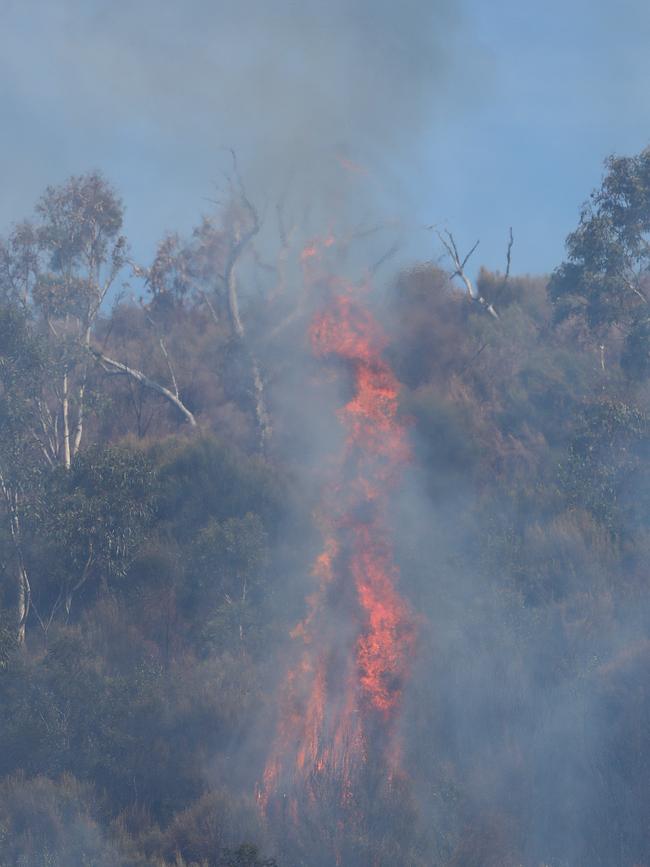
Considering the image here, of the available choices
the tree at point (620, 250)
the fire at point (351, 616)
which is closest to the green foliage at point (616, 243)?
the tree at point (620, 250)

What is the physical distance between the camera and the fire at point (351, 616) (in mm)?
16297

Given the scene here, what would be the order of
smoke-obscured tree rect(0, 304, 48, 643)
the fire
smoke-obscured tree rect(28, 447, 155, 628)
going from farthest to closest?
smoke-obscured tree rect(0, 304, 48, 643) → smoke-obscured tree rect(28, 447, 155, 628) → the fire

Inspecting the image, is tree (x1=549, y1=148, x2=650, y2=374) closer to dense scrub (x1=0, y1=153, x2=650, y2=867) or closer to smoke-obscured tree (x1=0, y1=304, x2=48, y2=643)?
dense scrub (x1=0, y1=153, x2=650, y2=867)

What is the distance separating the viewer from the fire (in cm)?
1630

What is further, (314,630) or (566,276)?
(566,276)

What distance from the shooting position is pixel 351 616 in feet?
65.0

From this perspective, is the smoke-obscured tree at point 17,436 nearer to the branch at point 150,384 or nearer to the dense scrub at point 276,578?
the dense scrub at point 276,578

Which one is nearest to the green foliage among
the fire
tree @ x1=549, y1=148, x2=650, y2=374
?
tree @ x1=549, y1=148, x2=650, y2=374

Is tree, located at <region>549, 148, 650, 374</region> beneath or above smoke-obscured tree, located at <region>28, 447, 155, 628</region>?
above

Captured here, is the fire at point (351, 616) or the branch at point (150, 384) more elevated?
the branch at point (150, 384)

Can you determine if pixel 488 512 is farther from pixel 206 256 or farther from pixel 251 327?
pixel 206 256

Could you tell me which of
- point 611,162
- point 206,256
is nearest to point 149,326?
point 206,256

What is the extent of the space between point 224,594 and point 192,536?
7.51ft

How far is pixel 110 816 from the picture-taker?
51.9 ft
